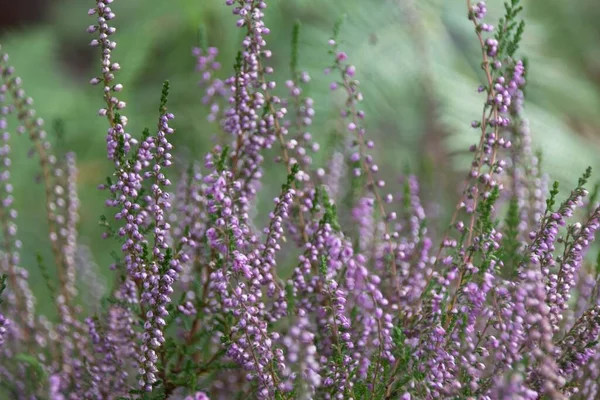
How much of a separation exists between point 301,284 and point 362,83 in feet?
5.73

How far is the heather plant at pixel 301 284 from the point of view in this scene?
0.99 metres

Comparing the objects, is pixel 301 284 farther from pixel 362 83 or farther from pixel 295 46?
pixel 362 83

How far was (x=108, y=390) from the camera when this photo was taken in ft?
4.03

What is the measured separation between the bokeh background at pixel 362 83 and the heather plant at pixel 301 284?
870 millimetres

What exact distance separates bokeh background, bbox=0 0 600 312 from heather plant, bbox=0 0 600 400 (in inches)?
34.3

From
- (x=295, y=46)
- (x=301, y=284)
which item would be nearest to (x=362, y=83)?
(x=295, y=46)

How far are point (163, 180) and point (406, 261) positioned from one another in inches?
22.3

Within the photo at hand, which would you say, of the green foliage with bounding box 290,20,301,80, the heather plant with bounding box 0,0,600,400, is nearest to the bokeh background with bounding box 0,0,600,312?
the heather plant with bounding box 0,0,600,400

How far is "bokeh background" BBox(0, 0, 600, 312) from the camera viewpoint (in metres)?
2.57

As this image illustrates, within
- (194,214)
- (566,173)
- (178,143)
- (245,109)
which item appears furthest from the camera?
(566,173)

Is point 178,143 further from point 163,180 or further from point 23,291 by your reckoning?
point 163,180

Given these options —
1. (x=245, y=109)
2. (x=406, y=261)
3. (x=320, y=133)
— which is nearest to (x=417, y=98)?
(x=320, y=133)

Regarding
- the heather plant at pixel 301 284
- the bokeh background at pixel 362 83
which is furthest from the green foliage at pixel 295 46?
the bokeh background at pixel 362 83

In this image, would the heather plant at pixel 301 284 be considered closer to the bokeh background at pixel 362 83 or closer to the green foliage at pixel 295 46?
the green foliage at pixel 295 46
